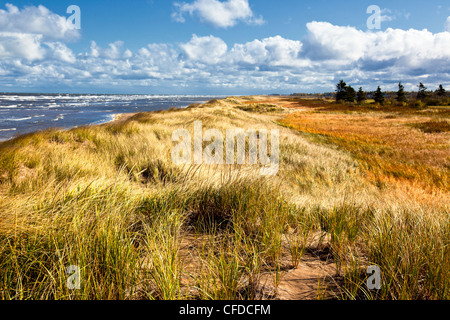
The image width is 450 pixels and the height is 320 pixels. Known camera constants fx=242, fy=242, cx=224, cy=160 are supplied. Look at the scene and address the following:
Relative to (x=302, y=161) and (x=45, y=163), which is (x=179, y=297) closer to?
(x=45, y=163)

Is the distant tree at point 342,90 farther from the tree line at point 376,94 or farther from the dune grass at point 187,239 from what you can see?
the dune grass at point 187,239

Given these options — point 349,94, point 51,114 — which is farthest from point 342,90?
point 51,114

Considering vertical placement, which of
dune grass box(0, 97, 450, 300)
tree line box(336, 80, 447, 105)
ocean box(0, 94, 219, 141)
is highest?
tree line box(336, 80, 447, 105)

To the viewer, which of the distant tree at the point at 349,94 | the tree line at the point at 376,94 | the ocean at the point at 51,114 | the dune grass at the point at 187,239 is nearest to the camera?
the dune grass at the point at 187,239

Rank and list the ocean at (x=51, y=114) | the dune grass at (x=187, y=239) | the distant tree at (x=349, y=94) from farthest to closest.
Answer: the distant tree at (x=349, y=94), the ocean at (x=51, y=114), the dune grass at (x=187, y=239)

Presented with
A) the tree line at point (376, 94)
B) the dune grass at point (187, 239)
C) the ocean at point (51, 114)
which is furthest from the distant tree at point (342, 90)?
the dune grass at point (187, 239)

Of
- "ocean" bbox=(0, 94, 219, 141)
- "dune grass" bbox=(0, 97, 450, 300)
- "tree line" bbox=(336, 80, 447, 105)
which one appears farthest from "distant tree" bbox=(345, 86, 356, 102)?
"dune grass" bbox=(0, 97, 450, 300)

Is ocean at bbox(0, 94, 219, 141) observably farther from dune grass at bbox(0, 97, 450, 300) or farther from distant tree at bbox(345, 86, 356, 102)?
distant tree at bbox(345, 86, 356, 102)

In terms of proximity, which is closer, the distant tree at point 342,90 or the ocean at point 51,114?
the ocean at point 51,114

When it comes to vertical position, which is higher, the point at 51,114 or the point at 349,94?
the point at 349,94

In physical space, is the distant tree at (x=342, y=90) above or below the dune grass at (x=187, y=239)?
above

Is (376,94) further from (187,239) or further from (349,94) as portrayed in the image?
(187,239)
